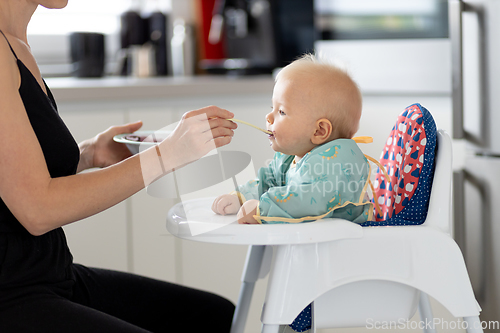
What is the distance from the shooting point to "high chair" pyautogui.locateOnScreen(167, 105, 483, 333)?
0.72 metres

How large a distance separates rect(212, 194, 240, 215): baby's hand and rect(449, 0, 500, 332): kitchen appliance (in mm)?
727

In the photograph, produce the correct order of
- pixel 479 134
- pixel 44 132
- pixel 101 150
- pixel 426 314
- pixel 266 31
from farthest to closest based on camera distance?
pixel 266 31 → pixel 479 134 → pixel 101 150 → pixel 426 314 → pixel 44 132

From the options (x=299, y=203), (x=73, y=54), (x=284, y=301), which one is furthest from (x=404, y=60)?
(x=73, y=54)

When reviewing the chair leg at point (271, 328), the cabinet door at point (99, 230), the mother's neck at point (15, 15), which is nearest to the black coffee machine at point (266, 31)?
the cabinet door at point (99, 230)

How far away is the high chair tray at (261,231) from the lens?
2.30 ft

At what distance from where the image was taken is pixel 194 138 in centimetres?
78

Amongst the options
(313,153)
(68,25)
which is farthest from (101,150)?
(68,25)

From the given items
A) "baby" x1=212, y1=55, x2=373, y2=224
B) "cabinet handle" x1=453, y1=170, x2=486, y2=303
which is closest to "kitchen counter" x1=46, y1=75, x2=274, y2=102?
"cabinet handle" x1=453, y1=170, x2=486, y2=303

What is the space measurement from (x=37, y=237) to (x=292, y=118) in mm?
477

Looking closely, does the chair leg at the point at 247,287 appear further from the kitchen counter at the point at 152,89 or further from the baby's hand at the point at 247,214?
the kitchen counter at the point at 152,89

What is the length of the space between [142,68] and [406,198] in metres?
1.63

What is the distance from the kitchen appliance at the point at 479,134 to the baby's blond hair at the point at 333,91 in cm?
51

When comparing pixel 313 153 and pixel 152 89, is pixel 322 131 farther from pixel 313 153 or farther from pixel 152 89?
pixel 152 89

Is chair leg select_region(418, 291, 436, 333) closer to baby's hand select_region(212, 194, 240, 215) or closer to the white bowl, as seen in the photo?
baby's hand select_region(212, 194, 240, 215)
